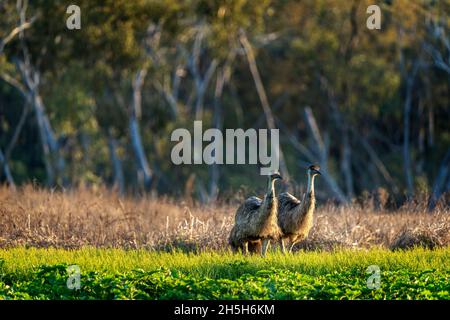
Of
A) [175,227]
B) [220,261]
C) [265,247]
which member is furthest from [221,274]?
[175,227]

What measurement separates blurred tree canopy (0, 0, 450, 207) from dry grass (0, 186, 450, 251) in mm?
15763

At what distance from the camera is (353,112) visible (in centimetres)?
4038

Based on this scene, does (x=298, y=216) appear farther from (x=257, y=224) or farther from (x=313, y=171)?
(x=257, y=224)

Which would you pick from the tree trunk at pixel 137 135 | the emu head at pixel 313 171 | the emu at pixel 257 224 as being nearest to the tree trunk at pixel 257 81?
the tree trunk at pixel 137 135

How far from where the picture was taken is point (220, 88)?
4134cm

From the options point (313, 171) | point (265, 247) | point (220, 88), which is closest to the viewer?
point (265, 247)

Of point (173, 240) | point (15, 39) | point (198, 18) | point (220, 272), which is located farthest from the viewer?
point (198, 18)

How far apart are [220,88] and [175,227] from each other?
23697mm

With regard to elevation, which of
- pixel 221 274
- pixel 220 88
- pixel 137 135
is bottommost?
pixel 137 135

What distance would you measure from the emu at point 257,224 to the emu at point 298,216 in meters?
0.29

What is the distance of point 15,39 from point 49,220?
18.4 meters

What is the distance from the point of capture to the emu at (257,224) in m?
15.2

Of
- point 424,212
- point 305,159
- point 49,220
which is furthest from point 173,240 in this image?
point 305,159

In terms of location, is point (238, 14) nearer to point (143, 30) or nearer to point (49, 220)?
point (143, 30)
